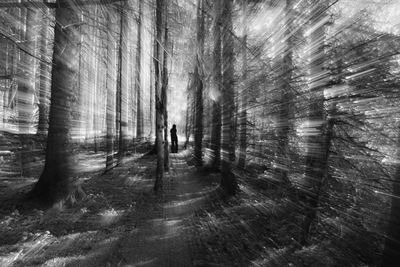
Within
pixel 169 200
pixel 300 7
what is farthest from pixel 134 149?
pixel 300 7

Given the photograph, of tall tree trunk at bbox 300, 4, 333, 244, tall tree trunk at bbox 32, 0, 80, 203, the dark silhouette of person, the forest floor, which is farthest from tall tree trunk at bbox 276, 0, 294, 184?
the dark silhouette of person

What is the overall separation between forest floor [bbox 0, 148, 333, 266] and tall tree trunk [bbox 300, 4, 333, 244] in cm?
82

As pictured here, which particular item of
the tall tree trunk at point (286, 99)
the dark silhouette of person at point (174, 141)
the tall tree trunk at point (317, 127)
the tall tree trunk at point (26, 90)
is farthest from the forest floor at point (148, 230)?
the dark silhouette of person at point (174, 141)

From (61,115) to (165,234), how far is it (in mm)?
4109

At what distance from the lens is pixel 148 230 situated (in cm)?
600

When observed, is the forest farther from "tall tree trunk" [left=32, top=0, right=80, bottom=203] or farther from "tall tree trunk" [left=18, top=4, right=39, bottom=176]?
"tall tree trunk" [left=18, top=4, right=39, bottom=176]

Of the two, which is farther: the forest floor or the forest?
the forest

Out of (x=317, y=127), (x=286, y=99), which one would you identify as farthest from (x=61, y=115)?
Result: (x=286, y=99)

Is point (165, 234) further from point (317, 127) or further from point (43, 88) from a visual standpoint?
point (43, 88)

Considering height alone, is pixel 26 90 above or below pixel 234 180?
above

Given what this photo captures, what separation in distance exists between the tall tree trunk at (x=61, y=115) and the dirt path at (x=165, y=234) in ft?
7.41

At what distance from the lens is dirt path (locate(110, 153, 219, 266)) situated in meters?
4.66

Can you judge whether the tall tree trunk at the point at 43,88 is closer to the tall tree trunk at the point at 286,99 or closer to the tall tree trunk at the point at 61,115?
the tall tree trunk at the point at 61,115

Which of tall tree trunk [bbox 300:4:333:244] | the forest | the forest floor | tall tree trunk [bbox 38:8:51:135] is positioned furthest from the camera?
tall tree trunk [bbox 38:8:51:135]
